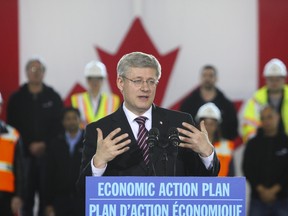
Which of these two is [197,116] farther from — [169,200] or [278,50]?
[169,200]

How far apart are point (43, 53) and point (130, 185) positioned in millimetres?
5705

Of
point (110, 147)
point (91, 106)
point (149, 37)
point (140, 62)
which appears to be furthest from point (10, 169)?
point (110, 147)

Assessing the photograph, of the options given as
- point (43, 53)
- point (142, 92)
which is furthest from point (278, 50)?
point (142, 92)

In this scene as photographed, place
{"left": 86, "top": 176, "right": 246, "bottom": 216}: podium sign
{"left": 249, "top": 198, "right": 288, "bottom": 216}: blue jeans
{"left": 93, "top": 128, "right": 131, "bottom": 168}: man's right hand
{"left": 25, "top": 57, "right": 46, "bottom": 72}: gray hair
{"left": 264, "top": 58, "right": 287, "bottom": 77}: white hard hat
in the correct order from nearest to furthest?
{"left": 86, "top": 176, "right": 246, "bottom": 216}: podium sign
{"left": 93, "top": 128, "right": 131, "bottom": 168}: man's right hand
{"left": 249, "top": 198, "right": 288, "bottom": 216}: blue jeans
{"left": 264, "top": 58, "right": 287, "bottom": 77}: white hard hat
{"left": 25, "top": 57, "right": 46, "bottom": 72}: gray hair

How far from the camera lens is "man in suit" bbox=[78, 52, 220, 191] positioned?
12.0 feet

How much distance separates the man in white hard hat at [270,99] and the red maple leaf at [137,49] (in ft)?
3.39

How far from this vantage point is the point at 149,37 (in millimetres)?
9070

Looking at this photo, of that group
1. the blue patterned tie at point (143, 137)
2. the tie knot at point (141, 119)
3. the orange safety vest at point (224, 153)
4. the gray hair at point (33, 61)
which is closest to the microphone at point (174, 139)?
the blue patterned tie at point (143, 137)

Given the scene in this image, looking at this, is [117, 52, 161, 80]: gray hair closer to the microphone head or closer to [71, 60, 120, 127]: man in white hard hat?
the microphone head

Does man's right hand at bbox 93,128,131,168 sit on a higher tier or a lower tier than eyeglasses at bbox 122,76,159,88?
lower

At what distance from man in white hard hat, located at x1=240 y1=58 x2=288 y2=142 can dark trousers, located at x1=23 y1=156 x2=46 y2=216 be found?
198 centimetres

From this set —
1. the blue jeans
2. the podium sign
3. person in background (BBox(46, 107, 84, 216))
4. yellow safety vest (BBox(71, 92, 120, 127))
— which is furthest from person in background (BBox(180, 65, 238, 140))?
the podium sign

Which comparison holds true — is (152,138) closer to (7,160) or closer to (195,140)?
(195,140)

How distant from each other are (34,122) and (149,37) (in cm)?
171
